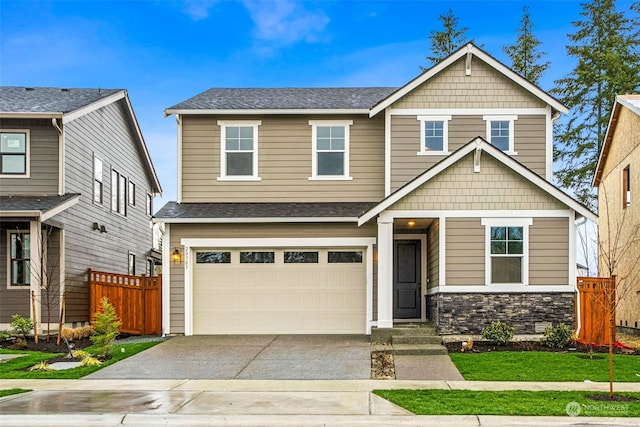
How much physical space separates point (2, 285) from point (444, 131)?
1266cm

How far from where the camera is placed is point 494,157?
14.9 metres

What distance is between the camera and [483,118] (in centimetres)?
1733

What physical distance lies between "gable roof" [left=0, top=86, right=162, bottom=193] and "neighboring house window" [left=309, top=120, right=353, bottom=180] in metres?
6.76

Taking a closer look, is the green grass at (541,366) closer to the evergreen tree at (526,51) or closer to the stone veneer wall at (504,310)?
the stone veneer wall at (504,310)

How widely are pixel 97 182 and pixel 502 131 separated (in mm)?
12735

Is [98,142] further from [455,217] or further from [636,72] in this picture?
[636,72]

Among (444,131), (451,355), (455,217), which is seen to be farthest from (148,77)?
(451,355)

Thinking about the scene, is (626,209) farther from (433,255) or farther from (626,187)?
(433,255)

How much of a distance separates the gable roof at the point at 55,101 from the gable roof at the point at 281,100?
2.82m

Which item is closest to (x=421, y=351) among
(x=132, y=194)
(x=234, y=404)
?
(x=234, y=404)

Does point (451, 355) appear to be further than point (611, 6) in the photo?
No

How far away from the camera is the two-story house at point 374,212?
589 inches

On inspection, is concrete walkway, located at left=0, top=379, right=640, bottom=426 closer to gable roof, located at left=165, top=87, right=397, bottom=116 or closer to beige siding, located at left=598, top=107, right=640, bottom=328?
gable roof, located at left=165, top=87, right=397, bottom=116

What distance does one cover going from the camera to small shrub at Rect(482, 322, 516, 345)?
14.3 m
